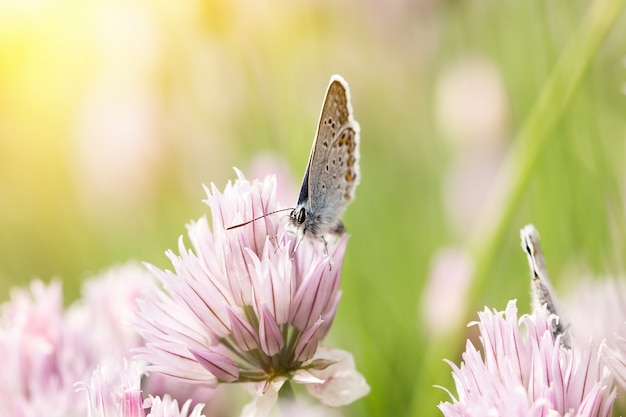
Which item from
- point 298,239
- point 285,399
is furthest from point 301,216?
point 285,399

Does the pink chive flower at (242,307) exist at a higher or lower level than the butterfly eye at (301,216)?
lower

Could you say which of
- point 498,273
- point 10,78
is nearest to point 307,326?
point 498,273

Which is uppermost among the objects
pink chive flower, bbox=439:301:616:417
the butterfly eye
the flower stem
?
the butterfly eye

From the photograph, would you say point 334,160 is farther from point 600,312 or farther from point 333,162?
point 600,312

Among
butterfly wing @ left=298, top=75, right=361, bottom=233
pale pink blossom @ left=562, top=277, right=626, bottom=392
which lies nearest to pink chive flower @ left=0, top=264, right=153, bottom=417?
butterfly wing @ left=298, top=75, right=361, bottom=233

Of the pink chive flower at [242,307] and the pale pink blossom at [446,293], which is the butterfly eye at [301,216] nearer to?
the pink chive flower at [242,307]

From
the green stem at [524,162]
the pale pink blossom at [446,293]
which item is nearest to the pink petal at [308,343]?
the green stem at [524,162]

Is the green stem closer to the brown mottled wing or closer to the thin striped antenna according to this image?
the brown mottled wing
